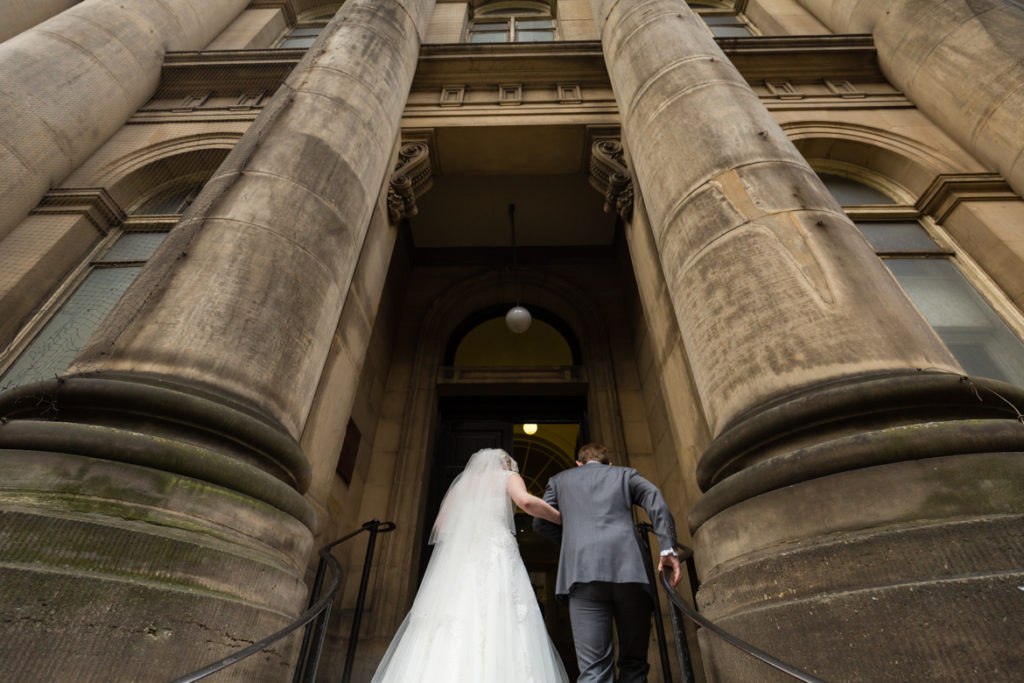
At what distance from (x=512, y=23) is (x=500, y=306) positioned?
6.80m

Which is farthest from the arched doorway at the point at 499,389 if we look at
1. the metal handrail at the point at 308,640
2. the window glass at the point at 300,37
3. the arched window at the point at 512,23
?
the window glass at the point at 300,37

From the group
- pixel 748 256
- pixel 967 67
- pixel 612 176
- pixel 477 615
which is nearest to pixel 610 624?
pixel 477 615

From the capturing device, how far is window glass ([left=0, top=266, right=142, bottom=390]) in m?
5.14

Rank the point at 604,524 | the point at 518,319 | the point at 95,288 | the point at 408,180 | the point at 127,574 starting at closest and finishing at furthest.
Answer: the point at 127,574, the point at 604,524, the point at 95,288, the point at 408,180, the point at 518,319

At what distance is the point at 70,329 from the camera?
551 cm

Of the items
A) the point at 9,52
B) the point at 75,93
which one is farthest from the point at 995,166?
the point at 9,52

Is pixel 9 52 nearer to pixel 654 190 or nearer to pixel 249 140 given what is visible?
pixel 249 140

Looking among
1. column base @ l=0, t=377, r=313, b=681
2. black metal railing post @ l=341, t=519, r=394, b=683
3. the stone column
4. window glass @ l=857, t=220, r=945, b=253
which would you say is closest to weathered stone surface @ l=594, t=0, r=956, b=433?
the stone column

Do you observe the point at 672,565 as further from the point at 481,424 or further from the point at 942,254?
the point at 942,254

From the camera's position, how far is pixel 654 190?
13.6 feet

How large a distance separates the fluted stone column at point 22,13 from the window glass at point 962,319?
1387 cm

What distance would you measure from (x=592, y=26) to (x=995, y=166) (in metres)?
7.43

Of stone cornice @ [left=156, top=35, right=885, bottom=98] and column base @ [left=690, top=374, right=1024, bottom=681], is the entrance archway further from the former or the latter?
column base @ [left=690, top=374, right=1024, bottom=681]

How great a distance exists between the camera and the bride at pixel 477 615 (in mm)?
2508
